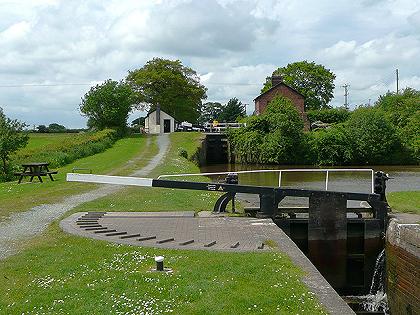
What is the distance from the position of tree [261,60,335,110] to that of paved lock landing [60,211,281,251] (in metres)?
73.9

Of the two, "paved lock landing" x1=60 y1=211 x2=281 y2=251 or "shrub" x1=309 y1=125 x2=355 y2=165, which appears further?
"shrub" x1=309 y1=125 x2=355 y2=165

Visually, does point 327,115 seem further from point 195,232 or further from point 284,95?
point 195,232

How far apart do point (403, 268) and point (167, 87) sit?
71.5 meters

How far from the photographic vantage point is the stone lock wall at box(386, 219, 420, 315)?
9.88m

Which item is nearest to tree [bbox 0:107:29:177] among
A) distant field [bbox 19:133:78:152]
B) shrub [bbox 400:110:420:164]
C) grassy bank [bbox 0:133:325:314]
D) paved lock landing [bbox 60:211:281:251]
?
distant field [bbox 19:133:78:152]

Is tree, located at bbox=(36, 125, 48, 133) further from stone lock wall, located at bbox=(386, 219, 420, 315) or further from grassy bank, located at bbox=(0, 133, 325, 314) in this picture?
stone lock wall, located at bbox=(386, 219, 420, 315)

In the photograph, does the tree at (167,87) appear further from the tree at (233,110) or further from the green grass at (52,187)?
the green grass at (52,187)

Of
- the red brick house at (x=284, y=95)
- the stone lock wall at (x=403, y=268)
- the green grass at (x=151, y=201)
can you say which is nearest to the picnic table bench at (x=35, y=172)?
the green grass at (x=151, y=201)

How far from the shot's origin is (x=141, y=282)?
26.5 ft

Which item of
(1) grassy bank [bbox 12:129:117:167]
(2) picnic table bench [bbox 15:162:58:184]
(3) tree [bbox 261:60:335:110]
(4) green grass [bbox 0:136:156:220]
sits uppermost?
(3) tree [bbox 261:60:335:110]

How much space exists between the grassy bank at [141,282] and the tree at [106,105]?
4855 centimetres

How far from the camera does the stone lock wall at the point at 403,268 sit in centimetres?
988

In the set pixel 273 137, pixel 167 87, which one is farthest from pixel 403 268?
pixel 167 87

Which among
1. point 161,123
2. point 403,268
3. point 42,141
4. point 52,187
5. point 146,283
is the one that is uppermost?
point 161,123
